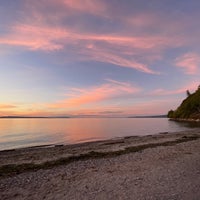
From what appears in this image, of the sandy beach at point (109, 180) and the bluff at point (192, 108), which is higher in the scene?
the bluff at point (192, 108)

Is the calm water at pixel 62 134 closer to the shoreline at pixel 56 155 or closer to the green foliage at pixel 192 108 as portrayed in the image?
the shoreline at pixel 56 155

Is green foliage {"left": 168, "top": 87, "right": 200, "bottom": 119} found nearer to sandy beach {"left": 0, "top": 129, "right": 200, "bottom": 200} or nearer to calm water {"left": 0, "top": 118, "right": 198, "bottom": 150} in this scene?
calm water {"left": 0, "top": 118, "right": 198, "bottom": 150}

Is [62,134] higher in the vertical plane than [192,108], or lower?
lower

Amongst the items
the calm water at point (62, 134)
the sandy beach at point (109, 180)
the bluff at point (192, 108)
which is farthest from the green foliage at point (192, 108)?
the sandy beach at point (109, 180)

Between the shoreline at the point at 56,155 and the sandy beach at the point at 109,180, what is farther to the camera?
the shoreline at the point at 56,155

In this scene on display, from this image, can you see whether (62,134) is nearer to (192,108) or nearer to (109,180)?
(109,180)

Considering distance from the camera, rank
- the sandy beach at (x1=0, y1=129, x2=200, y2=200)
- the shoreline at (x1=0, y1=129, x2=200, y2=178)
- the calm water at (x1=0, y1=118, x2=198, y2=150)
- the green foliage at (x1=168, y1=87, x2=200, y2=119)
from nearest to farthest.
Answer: the sandy beach at (x1=0, y1=129, x2=200, y2=200) → the shoreline at (x1=0, y1=129, x2=200, y2=178) → the calm water at (x1=0, y1=118, x2=198, y2=150) → the green foliage at (x1=168, y1=87, x2=200, y2=119)

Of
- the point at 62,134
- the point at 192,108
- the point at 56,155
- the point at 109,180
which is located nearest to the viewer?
the point at 109,180

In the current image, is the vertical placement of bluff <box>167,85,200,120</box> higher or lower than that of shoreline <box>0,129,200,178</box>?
higher

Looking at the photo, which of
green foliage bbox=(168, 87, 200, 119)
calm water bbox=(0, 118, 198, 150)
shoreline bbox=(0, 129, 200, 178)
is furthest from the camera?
green foliage bbox=(168, 87, 200, 119)

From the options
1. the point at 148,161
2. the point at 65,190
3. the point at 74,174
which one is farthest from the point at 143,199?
the point at 148,161

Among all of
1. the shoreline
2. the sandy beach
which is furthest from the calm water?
the sandy beach

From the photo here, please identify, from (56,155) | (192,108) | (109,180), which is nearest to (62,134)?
(56,155)

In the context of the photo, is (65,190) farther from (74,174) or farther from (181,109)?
(181,109)
